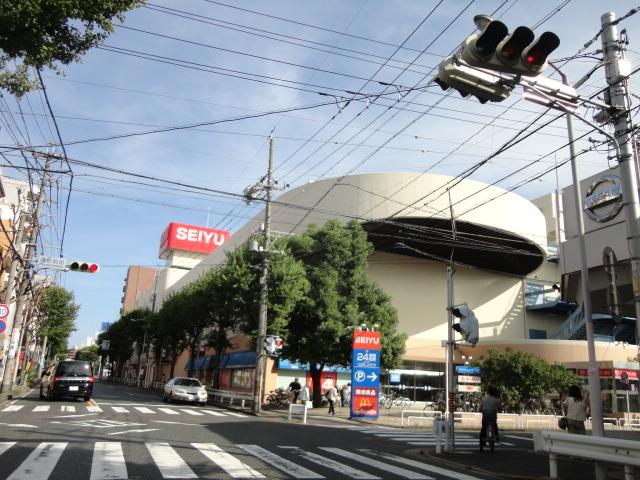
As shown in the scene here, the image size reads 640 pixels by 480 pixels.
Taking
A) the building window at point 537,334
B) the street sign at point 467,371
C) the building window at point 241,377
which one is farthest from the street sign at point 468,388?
the building window at point 537,334

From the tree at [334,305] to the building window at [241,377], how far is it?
42.0ft

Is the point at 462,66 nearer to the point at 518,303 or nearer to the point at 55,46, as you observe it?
the point at 55,46

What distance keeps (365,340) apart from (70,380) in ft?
44.0

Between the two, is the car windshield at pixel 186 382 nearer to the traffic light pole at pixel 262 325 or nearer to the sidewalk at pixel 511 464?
the traffic light pole at pixel 262 325

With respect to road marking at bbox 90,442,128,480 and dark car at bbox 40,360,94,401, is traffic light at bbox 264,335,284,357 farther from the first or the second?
road marking at bbox 90,442,128,480

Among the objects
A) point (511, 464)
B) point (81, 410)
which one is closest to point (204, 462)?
point (511, 464)

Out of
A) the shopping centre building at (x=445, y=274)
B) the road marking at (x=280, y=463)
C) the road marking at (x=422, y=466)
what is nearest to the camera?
the road marking at (x=280, y=463)

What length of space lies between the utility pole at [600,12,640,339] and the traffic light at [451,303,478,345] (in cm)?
382

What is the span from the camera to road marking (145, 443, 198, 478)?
300 inches

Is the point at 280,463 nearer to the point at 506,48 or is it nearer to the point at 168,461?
the point at 168,461

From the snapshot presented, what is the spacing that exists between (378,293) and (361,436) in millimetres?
15720

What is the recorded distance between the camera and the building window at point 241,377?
135ft

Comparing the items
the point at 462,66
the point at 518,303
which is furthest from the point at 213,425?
the point at 518,303

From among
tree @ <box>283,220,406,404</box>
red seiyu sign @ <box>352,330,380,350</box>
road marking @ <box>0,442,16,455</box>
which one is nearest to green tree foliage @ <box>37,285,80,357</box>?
tree @ <box>283,220,406,404</box>
